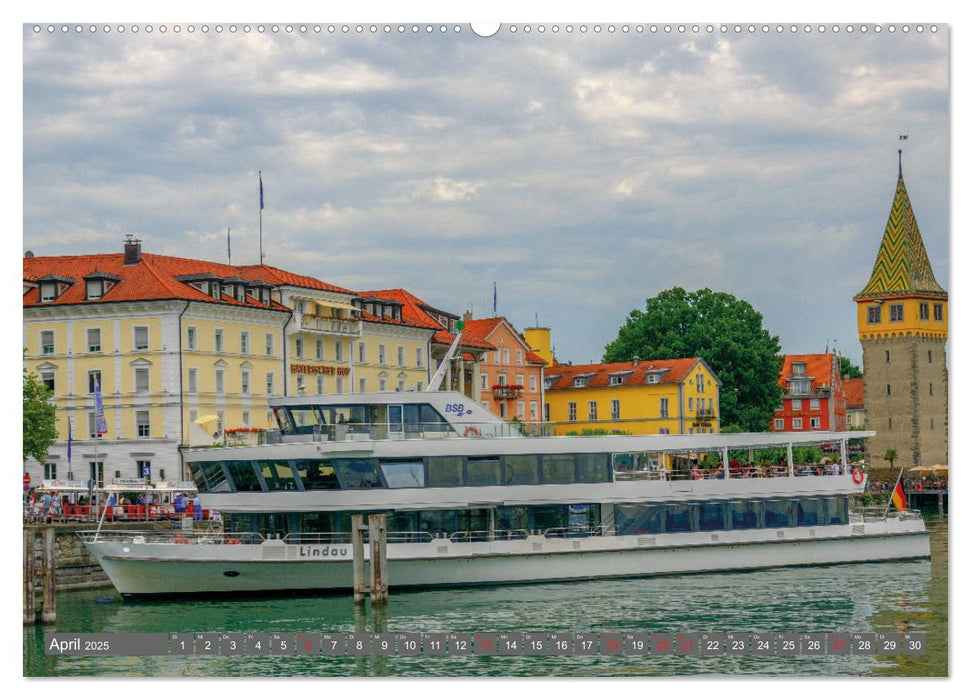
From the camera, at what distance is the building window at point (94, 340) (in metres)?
44.9

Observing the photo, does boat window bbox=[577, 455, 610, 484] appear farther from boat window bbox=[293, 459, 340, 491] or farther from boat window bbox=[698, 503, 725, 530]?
boat window bbox=[293, 459, 340, 491]

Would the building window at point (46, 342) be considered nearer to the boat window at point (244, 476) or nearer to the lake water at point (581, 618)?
the lake water at point (581, 618)

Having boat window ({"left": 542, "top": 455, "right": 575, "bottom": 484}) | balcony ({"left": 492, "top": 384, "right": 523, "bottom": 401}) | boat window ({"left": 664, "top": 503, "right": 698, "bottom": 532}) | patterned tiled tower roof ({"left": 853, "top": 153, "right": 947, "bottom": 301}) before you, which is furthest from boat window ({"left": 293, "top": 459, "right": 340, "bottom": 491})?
balcony ({"left": 492, "top": 384, "right": 523, "bottom": 401})

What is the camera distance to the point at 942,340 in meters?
73.5

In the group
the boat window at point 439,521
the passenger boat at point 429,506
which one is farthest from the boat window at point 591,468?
the boat window at point 439,521

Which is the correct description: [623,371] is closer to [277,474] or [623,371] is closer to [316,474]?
[316,474]

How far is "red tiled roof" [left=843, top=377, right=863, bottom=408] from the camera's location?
9723cm

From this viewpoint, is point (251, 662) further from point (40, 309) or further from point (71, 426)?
point (40, 309)

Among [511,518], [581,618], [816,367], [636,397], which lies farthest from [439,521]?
[816,367]

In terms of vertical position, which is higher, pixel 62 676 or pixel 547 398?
pixel 547 398

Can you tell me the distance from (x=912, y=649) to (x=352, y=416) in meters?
14.4

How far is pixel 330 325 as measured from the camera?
2060 inches

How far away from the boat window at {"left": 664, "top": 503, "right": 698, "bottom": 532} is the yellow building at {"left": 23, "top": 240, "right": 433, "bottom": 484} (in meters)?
13.3
